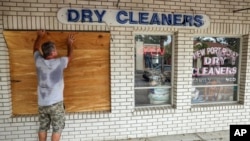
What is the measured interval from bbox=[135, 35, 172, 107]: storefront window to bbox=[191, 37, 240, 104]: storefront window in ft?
2.02

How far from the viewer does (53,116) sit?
3.72 metres

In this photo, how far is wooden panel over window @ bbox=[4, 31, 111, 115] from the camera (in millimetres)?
4262

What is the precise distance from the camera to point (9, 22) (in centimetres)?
412

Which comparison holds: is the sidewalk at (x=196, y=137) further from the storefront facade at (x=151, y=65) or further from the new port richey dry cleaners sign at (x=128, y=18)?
the new port richey dry cleaners sign at (x=128, y=18)

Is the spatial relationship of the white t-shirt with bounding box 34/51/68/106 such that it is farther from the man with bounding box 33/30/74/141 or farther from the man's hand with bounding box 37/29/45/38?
the man's hand with bounding box 37/29/45/38

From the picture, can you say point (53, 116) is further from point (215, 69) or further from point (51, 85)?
point (215, 69)

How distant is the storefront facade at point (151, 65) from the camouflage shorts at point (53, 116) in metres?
0.69

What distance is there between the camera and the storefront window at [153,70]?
196 inches

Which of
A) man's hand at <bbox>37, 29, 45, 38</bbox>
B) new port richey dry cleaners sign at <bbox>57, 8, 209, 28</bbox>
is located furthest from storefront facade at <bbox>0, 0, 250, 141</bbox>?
man's hand at <bbox>37, 29, 45, 38</bbox>

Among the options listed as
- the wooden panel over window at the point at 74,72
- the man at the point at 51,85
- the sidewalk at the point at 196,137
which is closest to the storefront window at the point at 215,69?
the sidewalk at the point at 196,137

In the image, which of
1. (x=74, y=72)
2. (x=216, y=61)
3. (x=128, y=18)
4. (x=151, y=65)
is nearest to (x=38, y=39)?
(x=74, y=72)

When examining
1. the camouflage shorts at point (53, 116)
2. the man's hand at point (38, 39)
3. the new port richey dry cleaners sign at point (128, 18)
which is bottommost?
the camouflage shorts at point (53, 116)

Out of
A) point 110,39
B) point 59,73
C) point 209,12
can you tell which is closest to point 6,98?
point 59,73

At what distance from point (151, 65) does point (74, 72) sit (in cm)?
158
